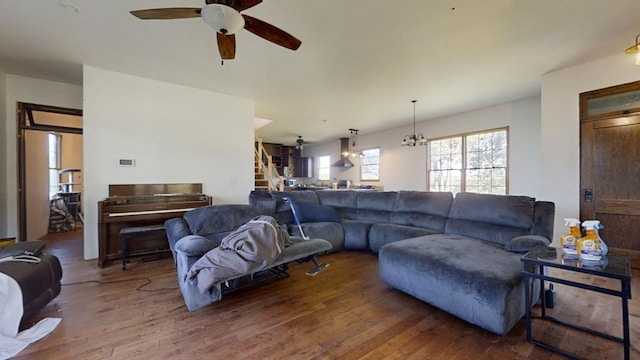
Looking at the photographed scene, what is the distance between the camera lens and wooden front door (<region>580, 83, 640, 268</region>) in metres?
3.15

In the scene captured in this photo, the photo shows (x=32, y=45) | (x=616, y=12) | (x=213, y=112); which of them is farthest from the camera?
(x=213, y=112)

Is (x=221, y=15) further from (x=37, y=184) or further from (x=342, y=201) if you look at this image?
(x=37, y=184)

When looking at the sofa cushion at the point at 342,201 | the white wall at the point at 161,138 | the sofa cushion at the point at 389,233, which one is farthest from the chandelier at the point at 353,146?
the sofa cushion at the point at 389,233

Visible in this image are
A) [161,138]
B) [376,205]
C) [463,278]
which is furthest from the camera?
[376,205]

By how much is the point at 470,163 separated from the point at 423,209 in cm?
331

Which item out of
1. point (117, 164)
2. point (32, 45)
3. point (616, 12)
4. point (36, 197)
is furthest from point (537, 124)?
point (36, 197)

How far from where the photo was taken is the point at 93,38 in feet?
9.11

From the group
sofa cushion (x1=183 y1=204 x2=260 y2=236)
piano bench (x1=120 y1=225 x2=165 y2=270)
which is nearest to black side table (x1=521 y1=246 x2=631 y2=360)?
sofa cushion (x1=183 y1=204 x2=260 y2=236)

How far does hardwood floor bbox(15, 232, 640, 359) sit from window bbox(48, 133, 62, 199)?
444 cm

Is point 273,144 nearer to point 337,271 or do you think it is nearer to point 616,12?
point 337,271

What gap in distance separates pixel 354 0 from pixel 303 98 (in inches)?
109

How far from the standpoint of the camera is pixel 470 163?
6.05m

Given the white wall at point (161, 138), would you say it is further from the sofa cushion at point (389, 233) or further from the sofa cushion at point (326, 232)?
the sofa cushion at point (389, 233)

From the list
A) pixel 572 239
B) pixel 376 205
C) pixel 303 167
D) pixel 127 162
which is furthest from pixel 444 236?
pixel 303 167
